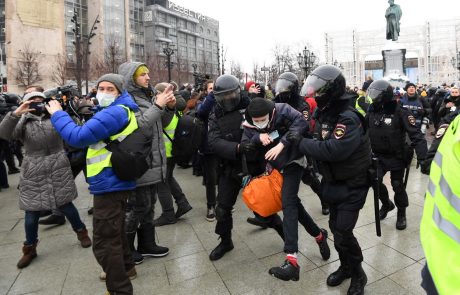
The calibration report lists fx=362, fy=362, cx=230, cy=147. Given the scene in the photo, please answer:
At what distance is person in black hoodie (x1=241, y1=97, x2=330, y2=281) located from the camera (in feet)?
10.7

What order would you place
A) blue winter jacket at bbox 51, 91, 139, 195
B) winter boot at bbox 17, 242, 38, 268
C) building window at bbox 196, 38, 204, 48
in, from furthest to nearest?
building window at bbox 196, 38, 204, 48, winter boot at bbox 17, 242, 38, 268, blue winter jacket at bbox 51, 91, 139, 195

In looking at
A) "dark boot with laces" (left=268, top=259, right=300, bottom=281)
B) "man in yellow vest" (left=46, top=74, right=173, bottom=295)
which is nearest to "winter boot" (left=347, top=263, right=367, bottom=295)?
"dark boot with laces" (left=268, top=259, right=300, bottom=281)

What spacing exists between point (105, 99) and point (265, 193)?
166cm

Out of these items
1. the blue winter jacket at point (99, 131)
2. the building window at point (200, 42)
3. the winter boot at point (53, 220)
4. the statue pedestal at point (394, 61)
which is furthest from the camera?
the building window at point (200, 42)

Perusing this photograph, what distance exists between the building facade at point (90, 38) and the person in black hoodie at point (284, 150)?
22121 millimetres

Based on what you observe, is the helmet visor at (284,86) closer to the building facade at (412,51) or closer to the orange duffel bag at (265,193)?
the orange duffel bag at (265,193)

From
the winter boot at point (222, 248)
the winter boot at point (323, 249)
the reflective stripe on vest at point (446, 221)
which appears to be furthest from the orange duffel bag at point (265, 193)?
the reflective stripe on vest at point (446, 221)

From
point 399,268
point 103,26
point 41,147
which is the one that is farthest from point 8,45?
point 399,268

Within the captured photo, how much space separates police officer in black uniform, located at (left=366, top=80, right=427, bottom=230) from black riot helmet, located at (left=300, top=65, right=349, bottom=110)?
151cm

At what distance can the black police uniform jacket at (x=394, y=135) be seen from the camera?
Result: 4418 millimetres

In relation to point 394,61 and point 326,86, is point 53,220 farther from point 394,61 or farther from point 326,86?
point 394,61

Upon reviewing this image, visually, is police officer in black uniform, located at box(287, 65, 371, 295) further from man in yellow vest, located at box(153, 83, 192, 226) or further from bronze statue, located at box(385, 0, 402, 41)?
bronze statue, located at box(385, 0, 402, 41)

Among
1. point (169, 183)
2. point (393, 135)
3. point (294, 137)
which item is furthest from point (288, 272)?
point (169, 183)

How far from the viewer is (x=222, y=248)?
397cm
